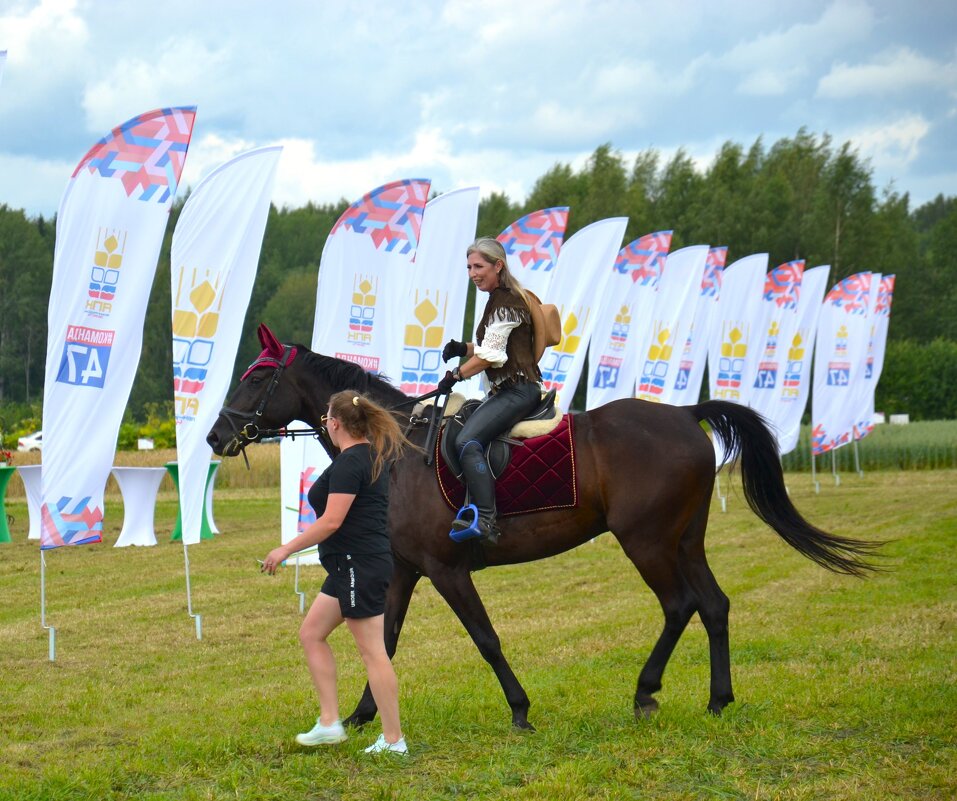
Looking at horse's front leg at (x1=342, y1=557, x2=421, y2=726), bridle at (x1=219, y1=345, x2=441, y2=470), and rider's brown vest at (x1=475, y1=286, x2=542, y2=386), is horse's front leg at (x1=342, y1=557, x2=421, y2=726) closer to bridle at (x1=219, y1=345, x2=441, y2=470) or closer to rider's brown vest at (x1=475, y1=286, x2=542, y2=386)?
bridle at (x1=219, y1=345, x2=441, y2=470)

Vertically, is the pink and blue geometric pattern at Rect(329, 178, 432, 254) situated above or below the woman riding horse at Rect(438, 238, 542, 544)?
above

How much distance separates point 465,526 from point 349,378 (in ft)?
4.14

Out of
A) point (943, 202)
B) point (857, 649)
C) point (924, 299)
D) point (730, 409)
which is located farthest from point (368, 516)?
point (943, 202)

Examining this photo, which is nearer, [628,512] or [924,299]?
[628,512]

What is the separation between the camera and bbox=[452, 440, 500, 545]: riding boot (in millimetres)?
6148

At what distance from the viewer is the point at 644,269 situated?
19062 mm

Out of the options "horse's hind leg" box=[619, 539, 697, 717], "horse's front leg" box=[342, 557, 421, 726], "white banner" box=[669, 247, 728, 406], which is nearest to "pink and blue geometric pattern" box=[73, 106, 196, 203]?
"horse's front leg" box=[342, 557, 421, 726]

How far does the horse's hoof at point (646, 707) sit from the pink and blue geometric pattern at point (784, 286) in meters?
18.1

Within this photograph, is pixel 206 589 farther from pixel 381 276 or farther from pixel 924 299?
pixel 924 299

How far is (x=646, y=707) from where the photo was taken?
6.23 meters

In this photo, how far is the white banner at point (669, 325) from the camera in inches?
753

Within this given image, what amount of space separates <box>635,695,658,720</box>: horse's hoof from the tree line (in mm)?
41900

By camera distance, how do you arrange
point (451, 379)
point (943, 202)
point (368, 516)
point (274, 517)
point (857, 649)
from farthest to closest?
point (943, 202), point (274, 517), point (857, 649), point (451, 379), point (368, 516)

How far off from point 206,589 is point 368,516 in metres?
7.68
